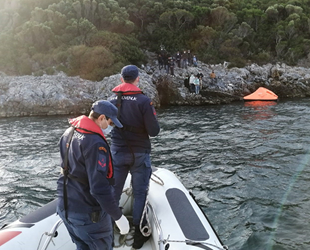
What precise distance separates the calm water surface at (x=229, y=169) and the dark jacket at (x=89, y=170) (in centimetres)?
302

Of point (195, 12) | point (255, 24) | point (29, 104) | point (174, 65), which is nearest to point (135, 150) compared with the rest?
point (29, 104)

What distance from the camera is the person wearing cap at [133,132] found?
3.62m

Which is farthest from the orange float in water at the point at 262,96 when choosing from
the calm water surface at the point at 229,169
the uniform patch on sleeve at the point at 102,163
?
the uniform patch on sleeve at the point at 102,163

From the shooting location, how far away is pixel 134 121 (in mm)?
3645

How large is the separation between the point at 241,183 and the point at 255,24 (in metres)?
27.8

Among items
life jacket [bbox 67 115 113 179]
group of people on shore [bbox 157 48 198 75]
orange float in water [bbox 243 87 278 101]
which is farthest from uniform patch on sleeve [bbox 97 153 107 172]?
group of people on shore [bbox 157 48 198 75]

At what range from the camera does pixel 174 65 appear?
23578 mm

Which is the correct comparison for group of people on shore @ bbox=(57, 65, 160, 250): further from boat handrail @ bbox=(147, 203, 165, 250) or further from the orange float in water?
the orange float in water

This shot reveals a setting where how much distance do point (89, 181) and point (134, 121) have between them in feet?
4.51

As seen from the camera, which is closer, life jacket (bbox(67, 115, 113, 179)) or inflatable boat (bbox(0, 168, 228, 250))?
life jacket (bbox(67, 115, 113, 179))

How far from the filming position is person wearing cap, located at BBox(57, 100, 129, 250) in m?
2.40

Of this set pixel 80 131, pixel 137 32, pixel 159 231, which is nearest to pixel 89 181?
pixel 80 131

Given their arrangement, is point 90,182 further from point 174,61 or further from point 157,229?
point 174,61

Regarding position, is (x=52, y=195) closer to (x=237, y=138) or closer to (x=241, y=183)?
(x=241, y=183)
